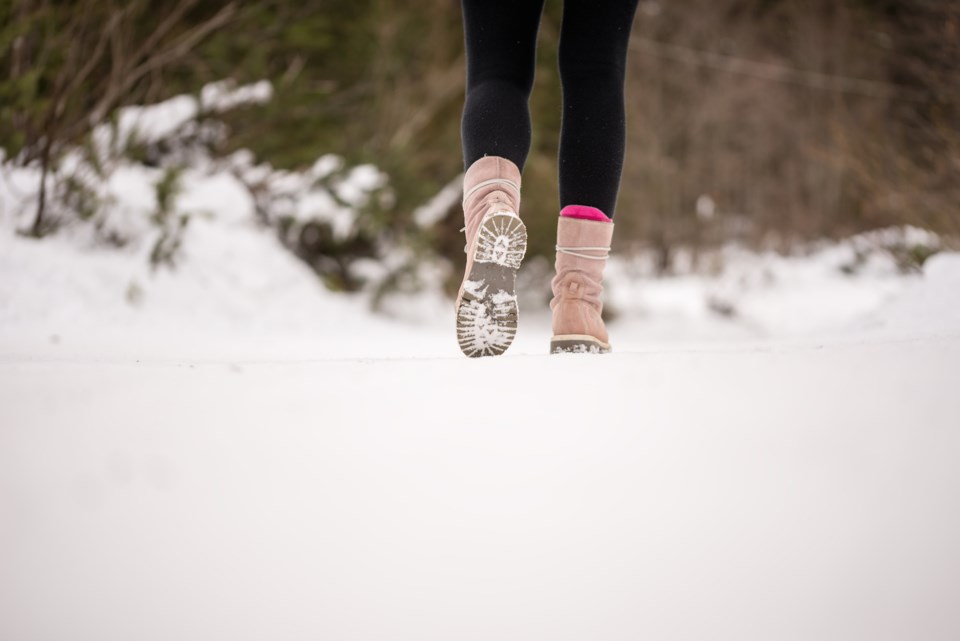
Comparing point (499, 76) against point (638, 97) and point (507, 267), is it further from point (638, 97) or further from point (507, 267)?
point (638, 97)

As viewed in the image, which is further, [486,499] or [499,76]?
[499,76]

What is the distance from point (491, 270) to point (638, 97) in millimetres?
8903

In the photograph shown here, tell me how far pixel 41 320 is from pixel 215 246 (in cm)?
134

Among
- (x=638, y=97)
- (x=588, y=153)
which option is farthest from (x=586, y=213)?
(x=638, y=97)

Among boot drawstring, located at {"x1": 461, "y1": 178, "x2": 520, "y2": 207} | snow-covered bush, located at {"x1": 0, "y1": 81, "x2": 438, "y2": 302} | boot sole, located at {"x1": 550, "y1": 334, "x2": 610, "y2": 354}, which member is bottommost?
boot sole, located at {"x1": 550, "y1": 334, "x2": 610, "y2": 354}

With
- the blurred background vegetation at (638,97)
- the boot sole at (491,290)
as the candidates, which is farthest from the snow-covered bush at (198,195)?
the boot sole at (491,290)

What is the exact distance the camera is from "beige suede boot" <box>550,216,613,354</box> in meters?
1.24

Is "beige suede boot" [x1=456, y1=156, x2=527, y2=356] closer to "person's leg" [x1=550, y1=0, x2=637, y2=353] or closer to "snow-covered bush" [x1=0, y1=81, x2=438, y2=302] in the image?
"person's leg" [x1=550, y1=0, x2=637, y2=353]

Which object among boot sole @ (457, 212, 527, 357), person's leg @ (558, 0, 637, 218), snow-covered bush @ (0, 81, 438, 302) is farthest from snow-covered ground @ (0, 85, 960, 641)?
snow-covered bush @ (0, 81, 438, 302)

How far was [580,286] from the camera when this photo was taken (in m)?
1.25

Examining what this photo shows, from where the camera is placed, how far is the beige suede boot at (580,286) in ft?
4.06

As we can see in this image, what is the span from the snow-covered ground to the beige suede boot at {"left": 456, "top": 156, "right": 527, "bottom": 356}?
0.56 feet

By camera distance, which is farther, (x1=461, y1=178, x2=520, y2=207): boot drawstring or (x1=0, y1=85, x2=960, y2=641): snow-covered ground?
(x1=461, y1=178, x2=520, y2=207): boot drawstring

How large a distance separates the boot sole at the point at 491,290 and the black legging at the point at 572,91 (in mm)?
161
